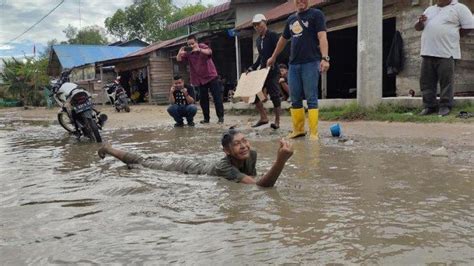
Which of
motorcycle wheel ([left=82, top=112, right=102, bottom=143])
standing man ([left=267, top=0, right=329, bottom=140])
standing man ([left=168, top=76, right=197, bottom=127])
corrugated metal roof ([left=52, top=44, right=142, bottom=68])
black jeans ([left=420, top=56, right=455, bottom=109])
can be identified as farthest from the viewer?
corrugated metal roof ([left=52, top=44, right=142, bottom=68])

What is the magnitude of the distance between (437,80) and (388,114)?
0.85 metres

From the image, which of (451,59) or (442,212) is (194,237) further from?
(451,59)

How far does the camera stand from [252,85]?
7.04m

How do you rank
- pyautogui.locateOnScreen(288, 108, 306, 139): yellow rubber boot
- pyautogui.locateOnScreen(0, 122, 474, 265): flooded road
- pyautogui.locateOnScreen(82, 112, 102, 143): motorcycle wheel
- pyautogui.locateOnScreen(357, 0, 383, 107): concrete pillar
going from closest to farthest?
pyautogui.locateOnScreen(0, 122, 474, 265): flooded road → pyautogui.locateOnScreen(288, 108, 306, 139): yellow rubber boot → pyautogui.locateOnScreen(82, 112, 102, 143): motorcycle wheel → pyautogui.locateOnScreen(357, 0, 383, 107): concrete pillar

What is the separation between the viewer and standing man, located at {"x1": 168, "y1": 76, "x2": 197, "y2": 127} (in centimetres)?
817

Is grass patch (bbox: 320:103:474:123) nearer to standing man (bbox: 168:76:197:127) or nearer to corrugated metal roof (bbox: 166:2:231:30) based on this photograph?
standing man (bbox: 168:76:197:127)

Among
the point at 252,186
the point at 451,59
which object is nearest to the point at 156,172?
the point at 252,186

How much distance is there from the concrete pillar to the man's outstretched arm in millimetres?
4778

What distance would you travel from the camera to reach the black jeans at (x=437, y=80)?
6.55 metres

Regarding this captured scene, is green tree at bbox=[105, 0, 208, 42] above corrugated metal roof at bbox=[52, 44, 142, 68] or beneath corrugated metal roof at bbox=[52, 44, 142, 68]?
above

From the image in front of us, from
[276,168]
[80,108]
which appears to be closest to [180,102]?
[80,108]

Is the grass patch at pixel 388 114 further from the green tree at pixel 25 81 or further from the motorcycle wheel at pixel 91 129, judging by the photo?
the green tree at pixel 25 81

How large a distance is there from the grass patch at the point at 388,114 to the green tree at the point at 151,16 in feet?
127

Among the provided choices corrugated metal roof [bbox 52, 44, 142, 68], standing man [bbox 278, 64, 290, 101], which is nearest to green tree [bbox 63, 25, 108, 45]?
corrugated metal roof [bbox 52, 44, 142, 68]
